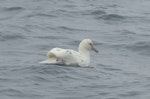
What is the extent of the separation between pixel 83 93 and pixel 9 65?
309 cm

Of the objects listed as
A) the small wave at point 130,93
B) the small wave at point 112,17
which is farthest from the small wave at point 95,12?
the small wave at point 130,93

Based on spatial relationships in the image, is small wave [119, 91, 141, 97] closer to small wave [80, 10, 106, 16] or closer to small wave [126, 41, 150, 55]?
small wave [126, 41, 150, 55]

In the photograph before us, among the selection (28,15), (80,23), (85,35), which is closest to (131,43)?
(85,35)

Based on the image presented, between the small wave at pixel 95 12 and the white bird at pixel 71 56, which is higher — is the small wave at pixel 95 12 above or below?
below

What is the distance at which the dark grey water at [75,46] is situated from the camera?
698 inches

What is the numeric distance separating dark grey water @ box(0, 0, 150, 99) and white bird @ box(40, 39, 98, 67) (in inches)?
11.4

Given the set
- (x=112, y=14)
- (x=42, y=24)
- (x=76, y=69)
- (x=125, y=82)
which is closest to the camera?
(x=125, y=82)

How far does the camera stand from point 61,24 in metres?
26.7

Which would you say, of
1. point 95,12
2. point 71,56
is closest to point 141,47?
point 71,56

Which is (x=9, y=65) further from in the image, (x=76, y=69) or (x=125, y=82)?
(x=125, y=82)

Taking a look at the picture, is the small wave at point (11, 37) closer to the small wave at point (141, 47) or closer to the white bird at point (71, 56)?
the white bird at point (71, 56)

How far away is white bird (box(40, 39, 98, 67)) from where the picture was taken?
2012 cm

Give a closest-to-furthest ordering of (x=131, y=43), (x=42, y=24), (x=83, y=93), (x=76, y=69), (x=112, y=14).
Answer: (x=83, y=93) < (x=76, y=69) < (x=131, y=43) < (x=42, y=24) < (x=112, y=14)

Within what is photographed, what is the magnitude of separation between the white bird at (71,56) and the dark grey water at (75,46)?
0.29 metres
